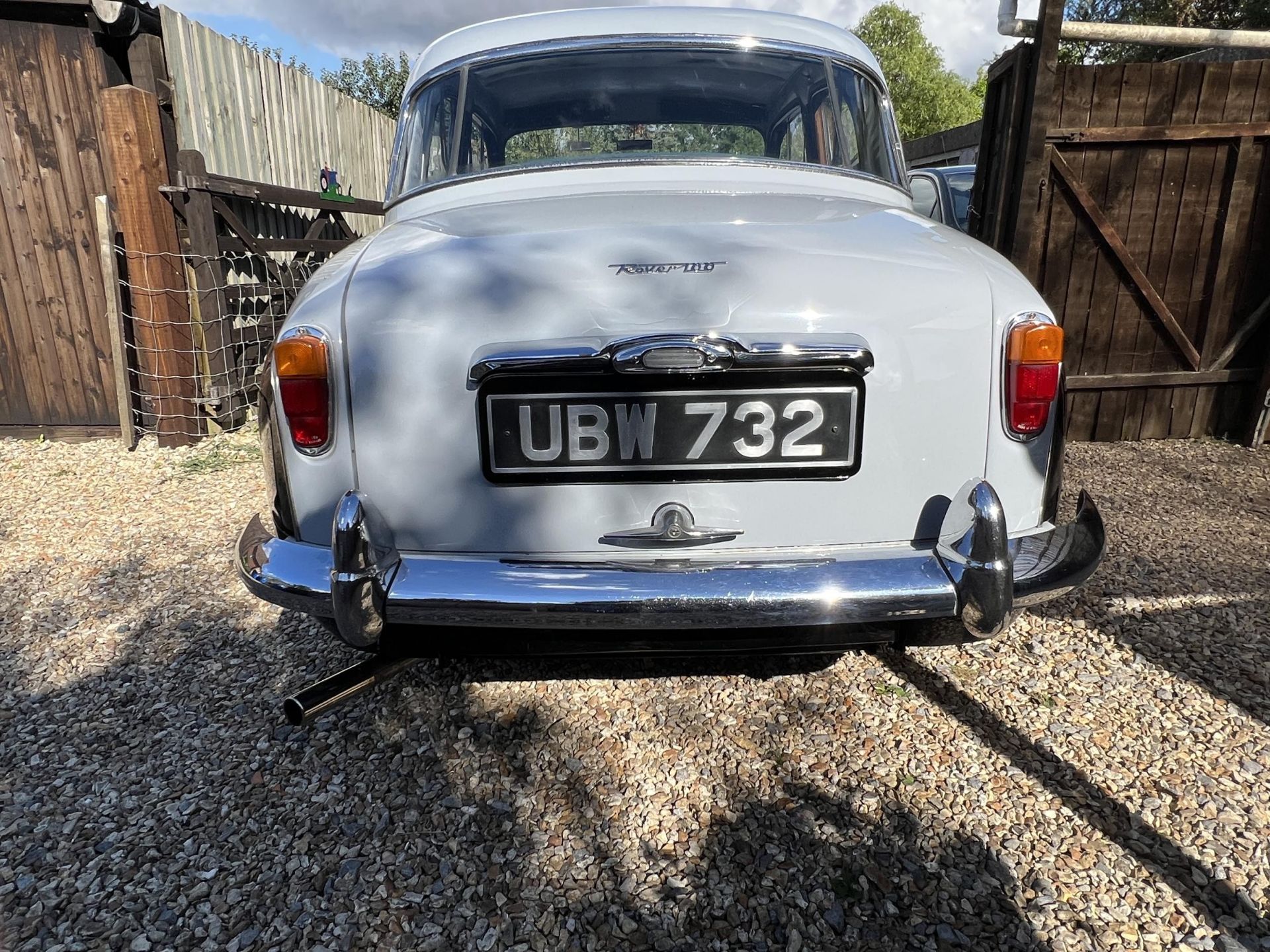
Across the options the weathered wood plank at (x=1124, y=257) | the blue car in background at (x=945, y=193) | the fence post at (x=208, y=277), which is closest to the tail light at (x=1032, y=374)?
the blue car in background at (x=945, y=193)

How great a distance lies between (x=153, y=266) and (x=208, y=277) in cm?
30

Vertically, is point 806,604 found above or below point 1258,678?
above

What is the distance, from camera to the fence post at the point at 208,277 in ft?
16.0

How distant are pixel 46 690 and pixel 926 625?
274cm

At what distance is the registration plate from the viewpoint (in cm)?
180

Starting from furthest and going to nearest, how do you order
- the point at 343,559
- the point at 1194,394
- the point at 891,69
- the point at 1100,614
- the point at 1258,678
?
the point at 891,69 < the point at 1194,394 < the point at 1100,614 < the point at 1258,678 < the point at 343,559

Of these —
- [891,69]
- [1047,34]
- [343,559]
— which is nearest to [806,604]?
[343,559]

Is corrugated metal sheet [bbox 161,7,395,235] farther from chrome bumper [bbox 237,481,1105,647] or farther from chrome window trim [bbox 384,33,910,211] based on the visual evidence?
chrome bumper [bbox 237,481,1105,647]

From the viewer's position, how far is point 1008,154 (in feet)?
15.3

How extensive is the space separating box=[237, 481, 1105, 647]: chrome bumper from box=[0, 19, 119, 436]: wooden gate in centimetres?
460

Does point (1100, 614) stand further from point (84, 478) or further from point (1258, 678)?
point (84, 478)

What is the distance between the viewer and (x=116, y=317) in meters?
4.90

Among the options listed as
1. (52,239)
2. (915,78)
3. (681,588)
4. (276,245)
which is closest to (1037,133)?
(681,588)

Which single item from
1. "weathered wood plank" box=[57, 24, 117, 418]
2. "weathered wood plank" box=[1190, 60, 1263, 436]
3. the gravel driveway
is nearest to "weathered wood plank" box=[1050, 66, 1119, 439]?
"weathered wood plank" box=[1190, 60, 1263, 436]
